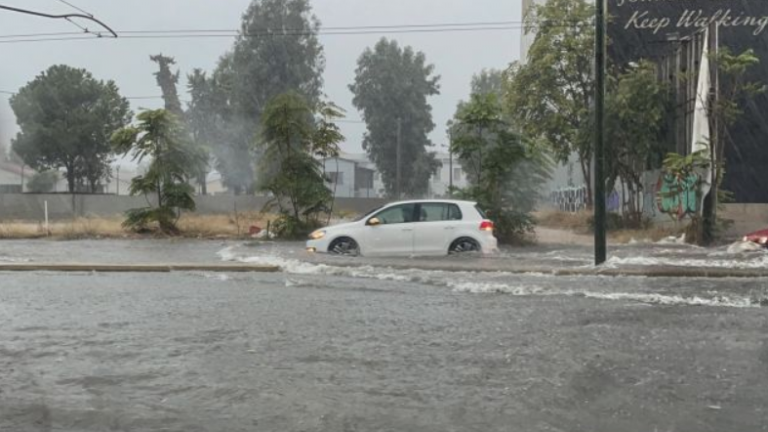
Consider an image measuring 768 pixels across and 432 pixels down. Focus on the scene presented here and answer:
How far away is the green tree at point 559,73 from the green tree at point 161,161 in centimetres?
1456

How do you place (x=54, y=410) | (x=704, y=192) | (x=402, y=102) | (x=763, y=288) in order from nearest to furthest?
(x=54, y=410) → (x=763, y=288) → (x=704, y=192) → (x=402, y=102)

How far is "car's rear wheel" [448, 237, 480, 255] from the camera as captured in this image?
16484 millimetres

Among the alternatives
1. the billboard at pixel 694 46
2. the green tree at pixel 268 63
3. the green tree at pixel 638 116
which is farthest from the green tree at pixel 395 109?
the green tree at pixel 638 116

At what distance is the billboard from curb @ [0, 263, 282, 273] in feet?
47.9

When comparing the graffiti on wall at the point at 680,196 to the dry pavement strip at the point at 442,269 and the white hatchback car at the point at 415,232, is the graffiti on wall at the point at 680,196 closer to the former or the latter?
the dry pavement strip at the point at 442,269

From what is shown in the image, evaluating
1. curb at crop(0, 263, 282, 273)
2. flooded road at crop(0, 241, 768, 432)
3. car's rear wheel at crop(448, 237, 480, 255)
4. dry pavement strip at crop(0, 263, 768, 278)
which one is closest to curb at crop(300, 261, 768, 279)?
dry pavement strip at crop(0, 263, 768, 278)

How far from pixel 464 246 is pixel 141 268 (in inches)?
252

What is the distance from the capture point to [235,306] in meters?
10.4

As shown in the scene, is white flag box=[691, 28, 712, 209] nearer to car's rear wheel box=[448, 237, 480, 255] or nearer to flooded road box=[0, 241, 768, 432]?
car's rear wheel box=[448, 237, 480, 255]

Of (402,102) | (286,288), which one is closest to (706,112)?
(286,288)

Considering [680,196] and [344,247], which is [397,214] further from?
[680,196]

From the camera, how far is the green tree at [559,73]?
31734 millimetres

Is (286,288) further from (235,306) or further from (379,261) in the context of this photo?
(379,261)

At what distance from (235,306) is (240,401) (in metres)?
4.56
